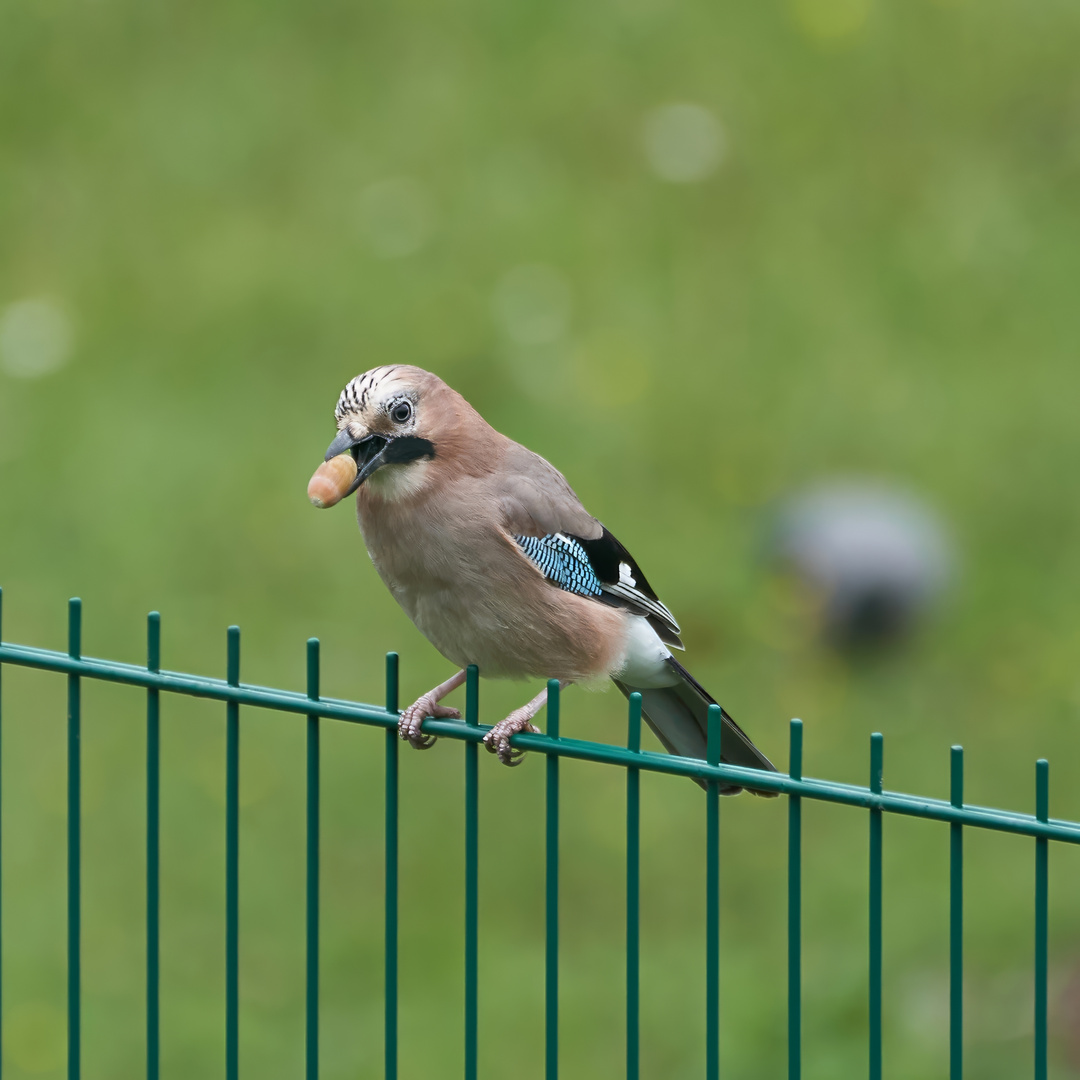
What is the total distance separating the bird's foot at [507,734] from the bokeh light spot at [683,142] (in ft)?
23.6

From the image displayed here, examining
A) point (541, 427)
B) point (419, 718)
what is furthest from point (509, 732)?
point (541, 427)

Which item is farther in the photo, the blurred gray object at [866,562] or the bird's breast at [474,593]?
the blurred gray object at [866,562]

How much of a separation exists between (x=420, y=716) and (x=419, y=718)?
2.3 inches

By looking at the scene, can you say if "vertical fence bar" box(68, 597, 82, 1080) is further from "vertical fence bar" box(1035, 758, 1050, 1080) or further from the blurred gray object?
the blurred gray object

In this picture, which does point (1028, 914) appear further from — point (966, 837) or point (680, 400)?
point (680, 400)

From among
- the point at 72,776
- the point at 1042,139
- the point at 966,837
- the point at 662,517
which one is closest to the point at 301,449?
the point at 662,517

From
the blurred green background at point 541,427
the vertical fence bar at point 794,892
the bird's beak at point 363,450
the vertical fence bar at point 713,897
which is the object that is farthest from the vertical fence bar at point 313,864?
the blurred green background at point 541,427

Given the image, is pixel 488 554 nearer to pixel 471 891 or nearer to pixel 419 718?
pixel 419 718

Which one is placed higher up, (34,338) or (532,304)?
(532,304)

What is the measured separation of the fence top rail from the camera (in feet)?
9.98

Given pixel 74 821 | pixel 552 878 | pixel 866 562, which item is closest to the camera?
pixel 552 878

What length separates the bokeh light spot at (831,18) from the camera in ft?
37.1

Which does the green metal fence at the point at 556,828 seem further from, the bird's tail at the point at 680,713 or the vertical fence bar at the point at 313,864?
the bird's tail at the point at 680,713

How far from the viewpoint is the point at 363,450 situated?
4234 millimetres
